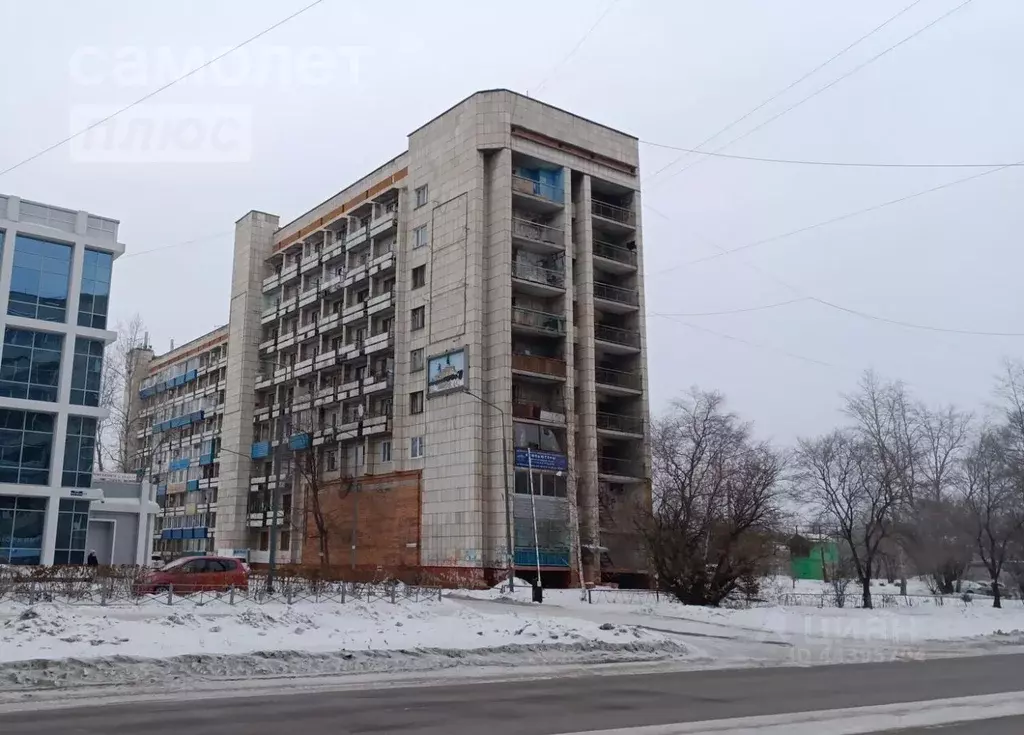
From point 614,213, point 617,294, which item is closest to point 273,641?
point 617,294

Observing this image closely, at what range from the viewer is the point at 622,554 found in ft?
180

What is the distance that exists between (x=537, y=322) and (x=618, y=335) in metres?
7.59

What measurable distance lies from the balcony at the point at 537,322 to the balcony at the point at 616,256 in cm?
675

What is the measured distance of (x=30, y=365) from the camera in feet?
158

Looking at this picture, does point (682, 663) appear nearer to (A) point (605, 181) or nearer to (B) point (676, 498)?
(B) point (676, 498)

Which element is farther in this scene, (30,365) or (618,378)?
(618,378)

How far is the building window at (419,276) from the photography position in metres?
60.1

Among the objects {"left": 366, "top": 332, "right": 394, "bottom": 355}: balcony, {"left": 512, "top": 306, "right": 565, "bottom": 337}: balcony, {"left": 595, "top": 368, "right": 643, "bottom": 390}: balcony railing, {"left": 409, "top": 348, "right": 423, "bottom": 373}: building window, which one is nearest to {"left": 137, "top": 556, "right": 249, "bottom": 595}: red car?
{"left": 409, "top": 348, "right": 423, "bottom": 373}: building window

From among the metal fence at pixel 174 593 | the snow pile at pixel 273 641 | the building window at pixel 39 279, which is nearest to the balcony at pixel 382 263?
the building window at pixel 39 279

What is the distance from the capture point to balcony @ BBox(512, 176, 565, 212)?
5834 cm

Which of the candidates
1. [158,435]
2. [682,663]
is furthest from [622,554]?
[158,435]

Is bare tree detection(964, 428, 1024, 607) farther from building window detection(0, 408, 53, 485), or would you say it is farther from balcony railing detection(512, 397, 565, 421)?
building window detection(0, 408, 53, 485)

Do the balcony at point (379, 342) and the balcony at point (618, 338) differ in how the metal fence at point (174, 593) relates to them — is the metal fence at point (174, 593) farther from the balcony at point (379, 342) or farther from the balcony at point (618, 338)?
the balcony at point (618, 338)

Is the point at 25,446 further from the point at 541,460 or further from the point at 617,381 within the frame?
the point at 617,381
